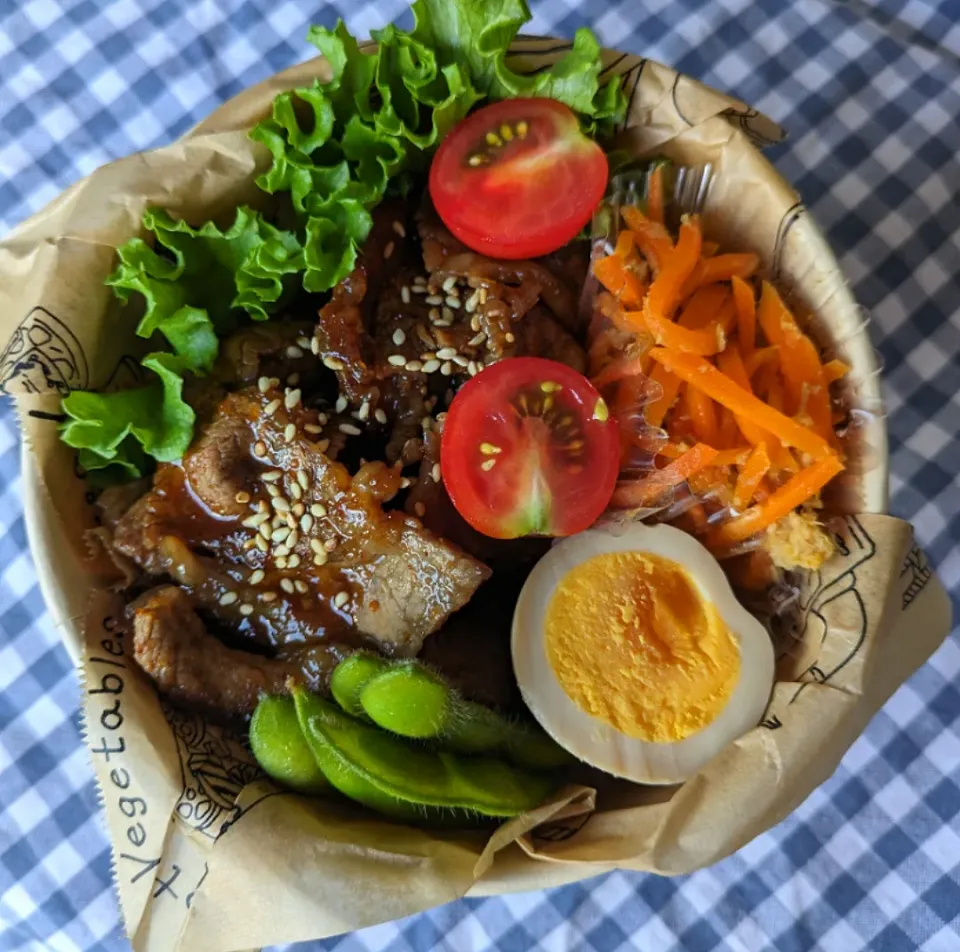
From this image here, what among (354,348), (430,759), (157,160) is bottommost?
(430,759)

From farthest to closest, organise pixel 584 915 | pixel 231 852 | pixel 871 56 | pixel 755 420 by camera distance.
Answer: pixel 871 56, pixel 584 915, pixel 755 420, pixel 231 852

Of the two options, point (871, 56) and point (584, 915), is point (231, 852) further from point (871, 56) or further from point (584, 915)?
point (871, 56)

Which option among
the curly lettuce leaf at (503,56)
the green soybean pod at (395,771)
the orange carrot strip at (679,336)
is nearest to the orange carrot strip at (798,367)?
the orange carrot strip at (679,336)

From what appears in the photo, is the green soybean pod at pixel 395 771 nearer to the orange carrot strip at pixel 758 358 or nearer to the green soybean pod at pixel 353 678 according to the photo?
the green soybean pod at pixel 353 678

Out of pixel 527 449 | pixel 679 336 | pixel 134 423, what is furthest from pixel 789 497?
pixel 134 423

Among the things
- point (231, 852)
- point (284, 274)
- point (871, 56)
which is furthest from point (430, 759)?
point (871, 56)

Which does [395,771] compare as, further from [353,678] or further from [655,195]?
[655,195]

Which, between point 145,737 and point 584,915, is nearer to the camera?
point 145,737
